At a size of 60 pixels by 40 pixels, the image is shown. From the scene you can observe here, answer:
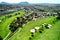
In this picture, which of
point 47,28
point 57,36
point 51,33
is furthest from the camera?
point 47,28

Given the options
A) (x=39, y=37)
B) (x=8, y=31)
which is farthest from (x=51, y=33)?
(x=8, y=31)

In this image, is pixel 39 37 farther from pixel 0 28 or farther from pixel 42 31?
pixel 0 28

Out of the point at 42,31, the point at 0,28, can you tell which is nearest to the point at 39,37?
the point at 42,31

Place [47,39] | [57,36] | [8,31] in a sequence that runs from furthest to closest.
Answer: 1. [8,31]
2. [57,36]
3. [47,39]

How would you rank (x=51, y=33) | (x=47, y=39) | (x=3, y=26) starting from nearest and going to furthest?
(x=47, y=39) < (x=51, y=33) < (x=3, y=26)

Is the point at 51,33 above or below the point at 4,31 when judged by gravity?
above

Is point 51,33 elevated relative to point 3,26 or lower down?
elevated

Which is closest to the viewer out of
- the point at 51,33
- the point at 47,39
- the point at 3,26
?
the point at 47,39

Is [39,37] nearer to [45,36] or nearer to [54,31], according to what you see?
[45,36]

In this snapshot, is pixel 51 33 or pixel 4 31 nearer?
pixel 51 33
